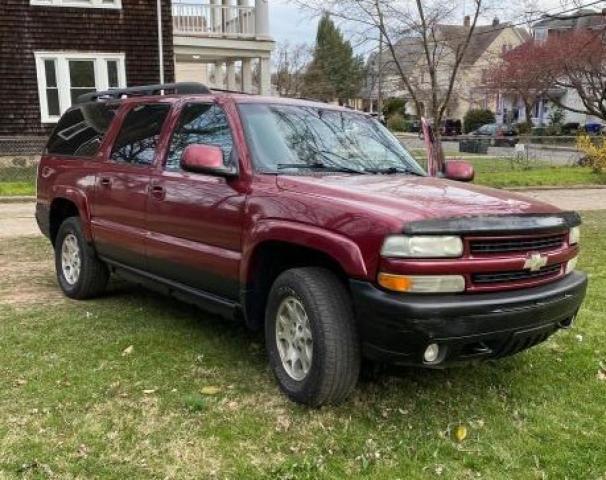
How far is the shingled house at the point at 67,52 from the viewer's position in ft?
62.1

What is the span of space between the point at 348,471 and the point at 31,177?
16.2m

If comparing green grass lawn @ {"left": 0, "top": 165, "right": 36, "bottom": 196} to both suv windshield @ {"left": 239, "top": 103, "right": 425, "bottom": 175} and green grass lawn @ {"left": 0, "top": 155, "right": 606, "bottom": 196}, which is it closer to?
green grass lawn @ {"left": 0, "top": 155, "right": 606, "bottom": 196}

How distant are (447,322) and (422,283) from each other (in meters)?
0.22

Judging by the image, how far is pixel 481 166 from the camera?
2319cm

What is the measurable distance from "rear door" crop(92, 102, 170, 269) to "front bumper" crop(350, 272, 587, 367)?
231cm

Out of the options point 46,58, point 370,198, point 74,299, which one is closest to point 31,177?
point 46,58

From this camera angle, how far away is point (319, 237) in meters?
3.71

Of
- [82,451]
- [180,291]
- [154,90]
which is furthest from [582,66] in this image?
[82,451]

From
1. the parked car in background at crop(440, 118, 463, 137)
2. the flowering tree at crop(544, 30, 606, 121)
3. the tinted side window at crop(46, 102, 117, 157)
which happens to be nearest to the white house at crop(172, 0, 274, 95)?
the flowering tree at crop(544, 30, 606, 121)

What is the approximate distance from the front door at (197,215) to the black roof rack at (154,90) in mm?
489

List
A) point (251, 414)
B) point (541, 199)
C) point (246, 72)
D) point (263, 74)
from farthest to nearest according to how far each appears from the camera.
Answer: point (246, 72)
point (263, 74)
point (541, 199)
point (251, 414)

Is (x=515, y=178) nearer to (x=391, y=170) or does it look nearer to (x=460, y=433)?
(x=391, y=170)

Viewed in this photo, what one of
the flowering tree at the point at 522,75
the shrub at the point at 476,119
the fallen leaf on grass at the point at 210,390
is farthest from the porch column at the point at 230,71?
the shrub at the point at 476,119

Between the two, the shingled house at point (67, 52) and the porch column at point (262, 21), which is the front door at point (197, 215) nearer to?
the shingled house at point (67, 52)
